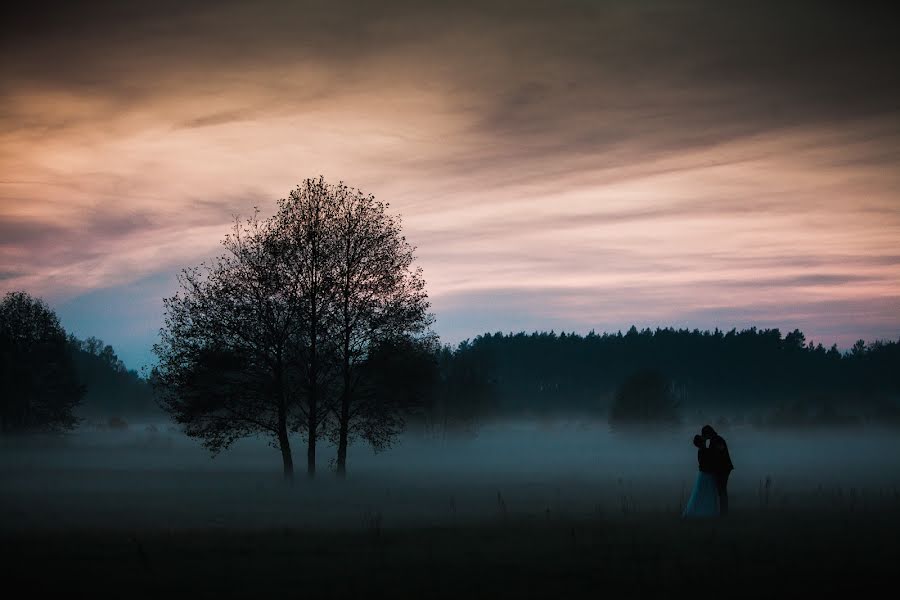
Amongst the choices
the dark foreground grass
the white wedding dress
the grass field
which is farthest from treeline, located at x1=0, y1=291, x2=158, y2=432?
the white wedding dress

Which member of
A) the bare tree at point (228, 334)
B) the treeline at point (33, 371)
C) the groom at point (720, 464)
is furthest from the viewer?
the treeline at point (33, 371)

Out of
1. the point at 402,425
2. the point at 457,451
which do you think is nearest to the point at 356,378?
the point at 402,425

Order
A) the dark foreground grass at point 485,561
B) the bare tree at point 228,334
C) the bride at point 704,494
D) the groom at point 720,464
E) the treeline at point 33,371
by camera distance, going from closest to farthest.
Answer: the dark foreground grass at point 485,561 < the groom at point 720,464 < the bride at point 704,494 < the bare tree at point 228,334 < the treeline at point 33,371

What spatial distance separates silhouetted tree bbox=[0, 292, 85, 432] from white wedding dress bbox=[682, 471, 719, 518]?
58571mm

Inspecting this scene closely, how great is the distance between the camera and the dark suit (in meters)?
22.1

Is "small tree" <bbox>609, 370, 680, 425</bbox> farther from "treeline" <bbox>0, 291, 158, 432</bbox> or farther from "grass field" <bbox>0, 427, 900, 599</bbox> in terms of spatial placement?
"treeline" <bbox>0, 291, 158, 432</bbox>

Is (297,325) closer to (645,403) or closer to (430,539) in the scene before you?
(430,539)

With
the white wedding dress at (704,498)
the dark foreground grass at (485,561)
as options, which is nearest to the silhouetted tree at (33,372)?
the dark foreground grass at (485,561)

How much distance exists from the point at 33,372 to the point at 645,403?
56542 millimetres

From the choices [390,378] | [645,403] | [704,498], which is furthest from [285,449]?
[645,403]

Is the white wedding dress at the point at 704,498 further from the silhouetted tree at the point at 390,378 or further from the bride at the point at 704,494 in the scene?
the silhouetted tree at the point at 390,378

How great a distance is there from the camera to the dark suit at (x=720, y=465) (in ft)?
72.5

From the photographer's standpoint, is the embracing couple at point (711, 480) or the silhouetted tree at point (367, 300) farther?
the silhouetted tree at point (367, 300)

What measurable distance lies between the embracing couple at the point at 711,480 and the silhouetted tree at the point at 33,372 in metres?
58.7
